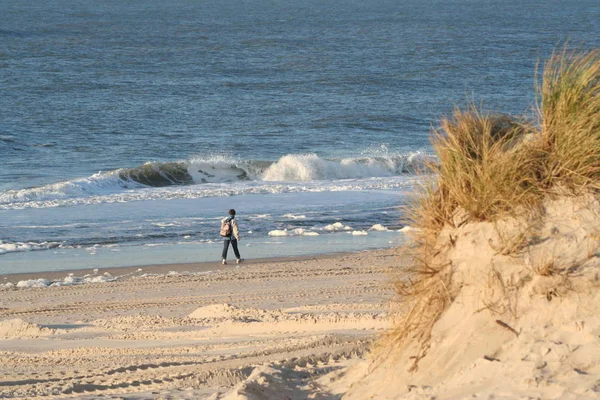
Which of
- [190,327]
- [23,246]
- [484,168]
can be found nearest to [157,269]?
[23,246]

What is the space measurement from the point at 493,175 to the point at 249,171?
22281 millimetres

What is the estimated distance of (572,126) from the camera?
18.9 ft

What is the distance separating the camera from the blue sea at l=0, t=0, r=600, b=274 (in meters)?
18.4

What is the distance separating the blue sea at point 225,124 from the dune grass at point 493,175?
51 centimetres

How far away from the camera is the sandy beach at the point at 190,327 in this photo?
752 centimetres

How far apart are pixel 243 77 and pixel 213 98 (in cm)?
652

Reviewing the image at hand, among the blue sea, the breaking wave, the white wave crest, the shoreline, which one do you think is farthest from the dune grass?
the breaking wave

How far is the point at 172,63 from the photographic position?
5206 cm

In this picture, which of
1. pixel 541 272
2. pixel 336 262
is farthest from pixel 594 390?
pixel 336 262

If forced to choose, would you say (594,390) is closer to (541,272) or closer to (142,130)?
(541,272)

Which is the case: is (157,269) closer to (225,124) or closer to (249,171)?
(249,171)

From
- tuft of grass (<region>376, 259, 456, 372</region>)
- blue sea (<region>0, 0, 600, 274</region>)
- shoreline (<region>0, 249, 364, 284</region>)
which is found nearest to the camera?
tuft of grass (<region>376, 259, 456, 372</region>)

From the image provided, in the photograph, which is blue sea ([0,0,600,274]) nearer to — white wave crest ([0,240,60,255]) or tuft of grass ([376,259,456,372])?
white wave crest ([0,240,60,255])

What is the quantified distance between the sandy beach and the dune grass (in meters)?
0.61
